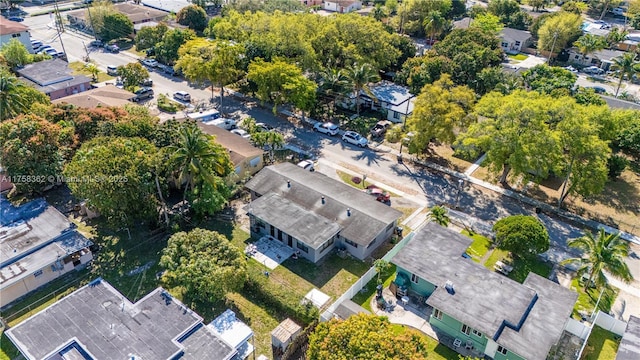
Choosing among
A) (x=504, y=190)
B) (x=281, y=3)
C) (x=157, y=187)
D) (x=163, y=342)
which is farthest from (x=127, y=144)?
(x=281, y=3)

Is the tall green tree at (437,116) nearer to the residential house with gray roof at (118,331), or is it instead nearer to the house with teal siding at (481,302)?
the house with teal siding at (481,302)

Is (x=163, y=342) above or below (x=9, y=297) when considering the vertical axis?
above

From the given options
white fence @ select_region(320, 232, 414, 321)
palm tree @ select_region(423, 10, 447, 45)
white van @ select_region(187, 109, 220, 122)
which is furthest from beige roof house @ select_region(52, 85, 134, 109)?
palm tree @ select_region(423, 10, 447, 45)

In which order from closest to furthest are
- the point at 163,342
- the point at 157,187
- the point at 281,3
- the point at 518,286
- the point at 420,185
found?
the point at 163,342 < the point at 518,286 < the point at 157,187 < the point at 420,185 < the point at 281,3

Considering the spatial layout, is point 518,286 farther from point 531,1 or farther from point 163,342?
point 531,1

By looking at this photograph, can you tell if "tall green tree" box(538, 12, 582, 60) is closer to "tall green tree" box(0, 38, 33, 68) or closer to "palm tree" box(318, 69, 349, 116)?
"palm tree" box(318, 69, 349, 116)
